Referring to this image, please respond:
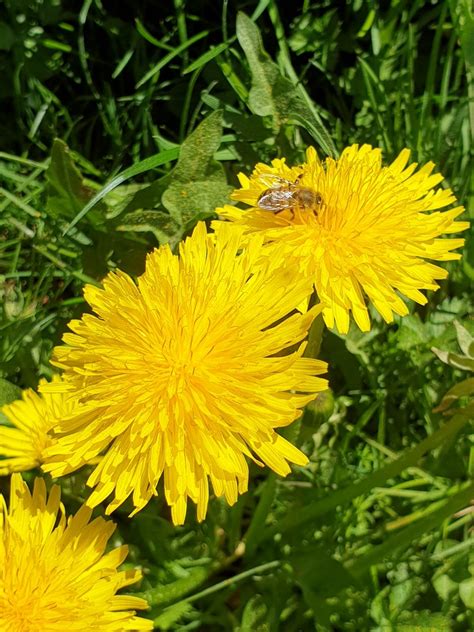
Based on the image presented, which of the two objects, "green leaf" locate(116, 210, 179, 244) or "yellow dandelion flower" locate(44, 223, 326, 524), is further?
"green leaf" locate(116, 210, 179, 244)

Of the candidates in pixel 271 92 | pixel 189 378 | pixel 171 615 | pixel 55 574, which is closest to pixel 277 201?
pixel 189 378

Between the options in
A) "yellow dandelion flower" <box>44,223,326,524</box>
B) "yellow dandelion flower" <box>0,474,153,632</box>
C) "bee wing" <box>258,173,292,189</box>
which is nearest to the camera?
"yellow dandelion flower" <box>44,223,326,524</box>

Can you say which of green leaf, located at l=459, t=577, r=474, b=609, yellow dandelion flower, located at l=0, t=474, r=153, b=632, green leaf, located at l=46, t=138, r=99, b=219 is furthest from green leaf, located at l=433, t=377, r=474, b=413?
green leaf, located at l=46, t=138, r=99, b=219

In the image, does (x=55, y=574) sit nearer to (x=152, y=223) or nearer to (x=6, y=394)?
(x=6, y=394)

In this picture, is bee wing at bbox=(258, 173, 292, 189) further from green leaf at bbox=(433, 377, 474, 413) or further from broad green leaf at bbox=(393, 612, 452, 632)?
broad green leaf at bbox=(393, 612, 452, 632)

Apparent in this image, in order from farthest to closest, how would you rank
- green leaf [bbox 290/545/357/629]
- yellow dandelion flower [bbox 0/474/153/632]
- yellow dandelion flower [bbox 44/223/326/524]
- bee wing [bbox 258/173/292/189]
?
green leaf [bbox 290/545/357/629], bee wing [bbox 258/173/292/189], yellow dandelion flower [bbox 0/474/153/632], yellow dandelion flower [bbox 44/223/326/524]

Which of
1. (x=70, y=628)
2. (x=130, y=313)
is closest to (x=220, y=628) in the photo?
(x=70, y=628)

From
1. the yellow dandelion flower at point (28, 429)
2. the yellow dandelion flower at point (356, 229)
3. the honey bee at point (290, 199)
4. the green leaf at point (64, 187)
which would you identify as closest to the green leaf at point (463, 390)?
the yellow dandelion flower at point (356, 229)
